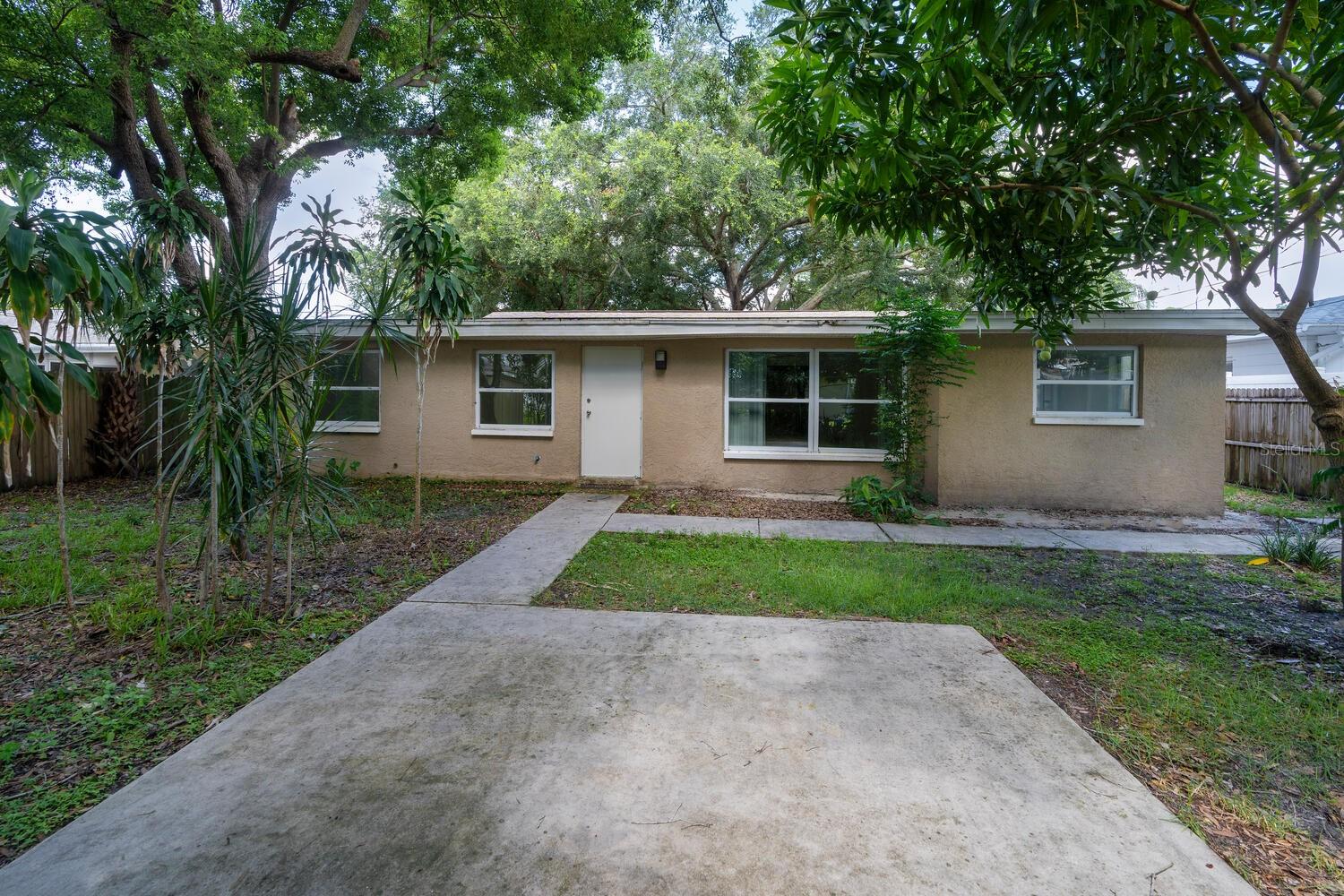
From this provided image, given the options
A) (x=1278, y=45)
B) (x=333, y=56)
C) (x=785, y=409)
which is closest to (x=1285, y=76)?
(x=1278, y=45)

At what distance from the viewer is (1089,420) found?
8352mm

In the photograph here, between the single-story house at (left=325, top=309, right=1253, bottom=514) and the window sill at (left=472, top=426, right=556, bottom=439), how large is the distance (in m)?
0.03

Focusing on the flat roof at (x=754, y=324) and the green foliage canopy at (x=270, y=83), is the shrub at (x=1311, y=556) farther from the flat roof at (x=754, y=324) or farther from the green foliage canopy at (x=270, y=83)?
the green foliage canopy at (x=270, y=83)

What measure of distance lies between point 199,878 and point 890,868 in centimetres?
206

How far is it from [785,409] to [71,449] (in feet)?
36.4

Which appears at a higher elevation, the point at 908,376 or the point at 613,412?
the point at 908,376

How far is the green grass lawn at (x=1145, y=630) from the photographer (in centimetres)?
236

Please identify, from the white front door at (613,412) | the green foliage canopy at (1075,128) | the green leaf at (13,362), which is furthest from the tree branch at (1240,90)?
the white front door at (613,412)

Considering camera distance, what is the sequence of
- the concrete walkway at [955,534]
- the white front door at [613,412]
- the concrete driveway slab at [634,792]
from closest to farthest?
1. the concrete driveway slab at [634,792]
2. the concrete walkway at [955,534]
3. the white front door at [613,412]

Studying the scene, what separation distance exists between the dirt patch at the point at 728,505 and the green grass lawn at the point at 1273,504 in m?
5.30

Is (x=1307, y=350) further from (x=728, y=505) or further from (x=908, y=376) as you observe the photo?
(x=728, y=505)

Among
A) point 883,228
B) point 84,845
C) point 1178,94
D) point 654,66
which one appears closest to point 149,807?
point 84,845

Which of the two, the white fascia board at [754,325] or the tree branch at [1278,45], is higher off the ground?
the tree branch at [1278,45]

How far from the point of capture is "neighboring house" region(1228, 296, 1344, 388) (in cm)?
1521
